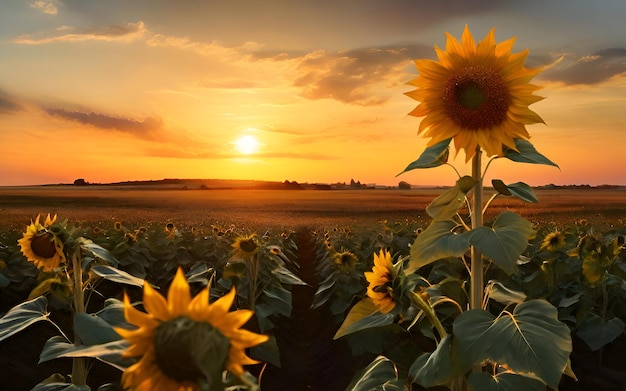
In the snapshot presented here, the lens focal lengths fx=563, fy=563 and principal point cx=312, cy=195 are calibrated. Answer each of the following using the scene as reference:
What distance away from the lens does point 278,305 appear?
7312 mm

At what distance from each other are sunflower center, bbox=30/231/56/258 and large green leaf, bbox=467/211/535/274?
2348 millimetres

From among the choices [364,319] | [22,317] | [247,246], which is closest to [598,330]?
[247,246]

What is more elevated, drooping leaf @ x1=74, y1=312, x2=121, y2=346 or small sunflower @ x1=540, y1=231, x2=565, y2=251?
drooping leaf @ x1=74, y1=312, x2=121, y2=346

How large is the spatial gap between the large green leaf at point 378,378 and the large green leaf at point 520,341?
53cm

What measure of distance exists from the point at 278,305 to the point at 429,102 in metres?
4.92

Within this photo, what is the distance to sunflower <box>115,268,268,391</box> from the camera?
1.09m

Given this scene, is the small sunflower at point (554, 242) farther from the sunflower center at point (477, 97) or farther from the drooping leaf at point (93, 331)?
the drooping leaf at point (93, 331)

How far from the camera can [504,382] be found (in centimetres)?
262

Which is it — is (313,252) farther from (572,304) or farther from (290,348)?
(572,304)

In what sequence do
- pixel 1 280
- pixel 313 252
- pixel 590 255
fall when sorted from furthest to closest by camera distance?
pixel 313 252
pixel 590 255
pixel 1 280

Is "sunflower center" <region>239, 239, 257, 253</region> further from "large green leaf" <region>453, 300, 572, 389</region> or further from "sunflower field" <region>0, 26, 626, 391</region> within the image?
"large green leaf" <region>453, 300, 572, 389</region>

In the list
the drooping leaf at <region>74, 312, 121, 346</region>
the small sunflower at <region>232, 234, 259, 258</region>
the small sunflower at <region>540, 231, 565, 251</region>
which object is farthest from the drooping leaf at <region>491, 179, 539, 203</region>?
the small sunflower at <region>540, 231, 565, 251</region>

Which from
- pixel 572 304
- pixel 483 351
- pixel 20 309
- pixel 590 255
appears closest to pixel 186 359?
pixel 483 351

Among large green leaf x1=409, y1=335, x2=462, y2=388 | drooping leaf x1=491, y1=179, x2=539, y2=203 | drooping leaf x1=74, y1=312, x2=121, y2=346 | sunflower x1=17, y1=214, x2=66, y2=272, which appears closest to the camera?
drooping leaf x1=74, y1=312, x2=121, y2=346
